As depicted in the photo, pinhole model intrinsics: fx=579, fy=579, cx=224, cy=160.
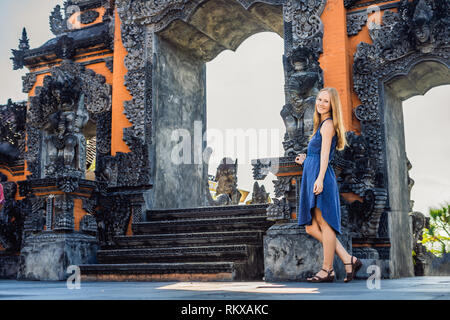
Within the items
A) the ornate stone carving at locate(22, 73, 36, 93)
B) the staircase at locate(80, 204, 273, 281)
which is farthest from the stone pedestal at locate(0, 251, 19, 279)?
the ornate stone carving at locate(22, 73, 36, 93)

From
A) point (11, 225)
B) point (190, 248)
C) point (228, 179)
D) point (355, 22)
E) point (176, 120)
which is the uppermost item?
point (355, 22)

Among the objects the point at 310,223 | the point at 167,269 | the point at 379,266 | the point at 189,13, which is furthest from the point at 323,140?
the point at 189,13

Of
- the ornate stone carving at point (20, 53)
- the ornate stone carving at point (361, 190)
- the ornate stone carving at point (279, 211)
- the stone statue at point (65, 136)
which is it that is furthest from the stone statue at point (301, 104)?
→ the ornate stone carving at point (20, 53)

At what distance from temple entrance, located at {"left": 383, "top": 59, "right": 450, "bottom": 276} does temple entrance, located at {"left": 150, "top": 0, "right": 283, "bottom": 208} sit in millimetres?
2655

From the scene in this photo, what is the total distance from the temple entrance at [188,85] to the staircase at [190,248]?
140 cm

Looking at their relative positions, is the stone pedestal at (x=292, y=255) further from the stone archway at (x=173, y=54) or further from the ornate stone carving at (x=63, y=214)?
the stone archway at (x=173, y=54)

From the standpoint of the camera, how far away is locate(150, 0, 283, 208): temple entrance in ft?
35.2

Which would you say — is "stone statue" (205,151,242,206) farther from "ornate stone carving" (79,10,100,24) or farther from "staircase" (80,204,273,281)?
"ornate stone carving" (79,10,100,24)

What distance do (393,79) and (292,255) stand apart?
383 centimetres

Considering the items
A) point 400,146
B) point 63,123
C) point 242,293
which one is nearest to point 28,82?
point 63,123

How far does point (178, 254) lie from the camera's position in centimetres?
769

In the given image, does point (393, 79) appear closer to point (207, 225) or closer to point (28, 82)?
point (207, 225)

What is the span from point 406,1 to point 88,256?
20.3 feet
